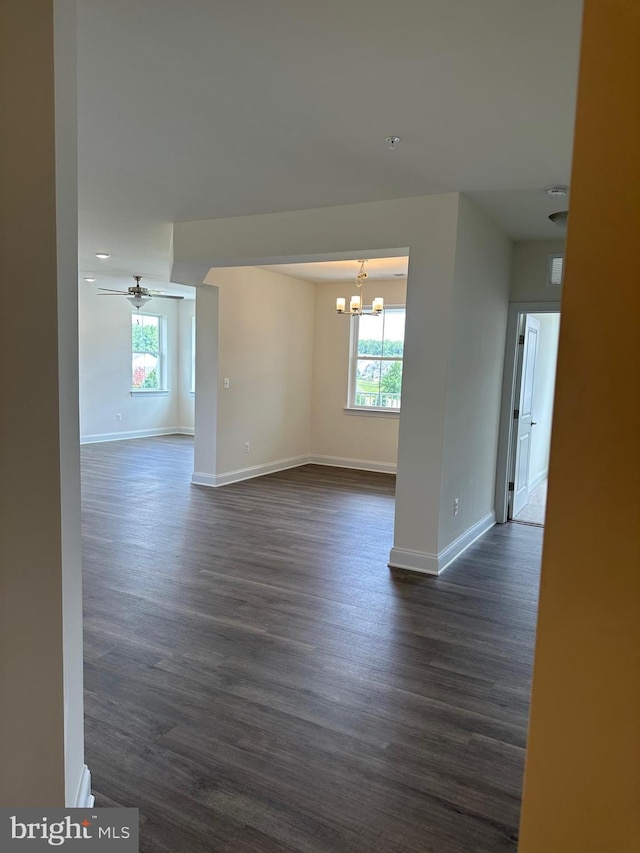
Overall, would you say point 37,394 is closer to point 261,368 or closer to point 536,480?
point 261,368

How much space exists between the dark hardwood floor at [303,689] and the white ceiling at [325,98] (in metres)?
2.65

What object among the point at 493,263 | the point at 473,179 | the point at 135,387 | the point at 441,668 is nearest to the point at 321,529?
the point at 441,668

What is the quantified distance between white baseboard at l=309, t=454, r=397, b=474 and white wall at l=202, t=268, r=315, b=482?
0.90 ft

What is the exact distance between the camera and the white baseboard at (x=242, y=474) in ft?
21.7

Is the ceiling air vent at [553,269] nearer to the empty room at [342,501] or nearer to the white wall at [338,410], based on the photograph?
the empty room at [342,501]

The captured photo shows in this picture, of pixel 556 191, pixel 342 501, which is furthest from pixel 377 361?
pixel 556 191

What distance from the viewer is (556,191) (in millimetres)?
3539

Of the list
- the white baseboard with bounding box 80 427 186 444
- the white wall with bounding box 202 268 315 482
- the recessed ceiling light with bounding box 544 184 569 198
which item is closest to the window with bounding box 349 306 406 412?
the white wall with bounding box 202 268 315 482

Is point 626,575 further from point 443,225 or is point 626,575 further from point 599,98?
point 443,225

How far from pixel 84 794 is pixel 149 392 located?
30.7 feet

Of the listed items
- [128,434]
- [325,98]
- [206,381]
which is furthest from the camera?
[128,434]

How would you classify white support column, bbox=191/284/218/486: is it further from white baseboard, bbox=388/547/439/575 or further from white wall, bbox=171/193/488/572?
white baseboard, bbox=388/547/439/575

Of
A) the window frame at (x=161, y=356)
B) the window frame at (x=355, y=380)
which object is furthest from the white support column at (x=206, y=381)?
the window frame at (x=161, y=356)

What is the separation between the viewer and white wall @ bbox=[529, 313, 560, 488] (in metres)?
6.68
